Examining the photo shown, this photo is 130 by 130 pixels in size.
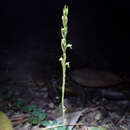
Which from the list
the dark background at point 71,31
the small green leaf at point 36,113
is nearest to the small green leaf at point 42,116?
the small green leaf at point 36,113

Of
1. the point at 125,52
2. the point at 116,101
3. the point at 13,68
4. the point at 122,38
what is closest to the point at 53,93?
the point at 116,101

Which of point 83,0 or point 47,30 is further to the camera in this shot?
point 47,30

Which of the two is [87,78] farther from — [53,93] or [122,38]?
[122,38]

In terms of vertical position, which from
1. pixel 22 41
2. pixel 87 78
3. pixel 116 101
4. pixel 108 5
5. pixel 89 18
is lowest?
pixel 116 101

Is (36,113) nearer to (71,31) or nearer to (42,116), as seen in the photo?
(42,116)

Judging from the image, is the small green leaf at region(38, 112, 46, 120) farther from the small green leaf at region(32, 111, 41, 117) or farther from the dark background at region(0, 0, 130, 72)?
the dark background at region(0, 0, 130, 72)

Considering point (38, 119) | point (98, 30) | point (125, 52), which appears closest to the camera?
point (38, 119)

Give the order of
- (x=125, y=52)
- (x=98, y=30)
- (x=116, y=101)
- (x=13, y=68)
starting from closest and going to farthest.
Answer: (x=116, y=101) → (x=13, y=68) → (x=125, y=52) → (x=98, y=30)

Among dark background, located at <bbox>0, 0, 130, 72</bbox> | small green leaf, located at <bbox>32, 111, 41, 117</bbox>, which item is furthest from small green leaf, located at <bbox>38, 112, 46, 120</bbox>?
dark background, located at <bbox>0, 0, 130, 72</bbox>
